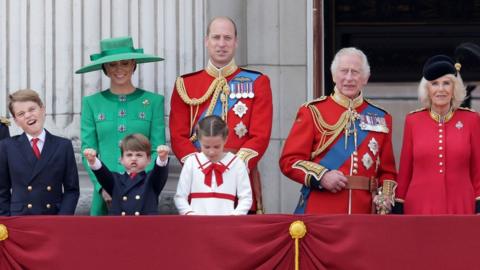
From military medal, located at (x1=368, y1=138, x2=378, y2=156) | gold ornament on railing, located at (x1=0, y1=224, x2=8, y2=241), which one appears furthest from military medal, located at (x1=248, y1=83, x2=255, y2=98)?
gold ornament on railing, located at (x1=0, y1=224, x2=8, y2=241)

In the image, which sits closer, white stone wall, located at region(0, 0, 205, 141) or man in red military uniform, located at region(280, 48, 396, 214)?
man in red military uniform, located at region(280, 48, 396, 214)

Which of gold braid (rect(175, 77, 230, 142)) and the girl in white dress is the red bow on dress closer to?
the girl in white dress

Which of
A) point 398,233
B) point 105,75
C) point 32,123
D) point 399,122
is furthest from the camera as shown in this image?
point 399,122

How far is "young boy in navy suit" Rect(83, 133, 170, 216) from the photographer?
10.8 meters

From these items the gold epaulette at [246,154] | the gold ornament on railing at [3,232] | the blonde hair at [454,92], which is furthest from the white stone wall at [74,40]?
the gold ornament on railing at [3,232]

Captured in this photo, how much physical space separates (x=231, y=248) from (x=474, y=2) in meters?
4.44

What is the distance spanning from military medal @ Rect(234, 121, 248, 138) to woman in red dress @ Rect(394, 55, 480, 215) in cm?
98

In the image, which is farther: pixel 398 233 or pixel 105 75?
pixel 105 75

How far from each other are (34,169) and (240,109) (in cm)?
135

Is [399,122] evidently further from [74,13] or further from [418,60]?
[74,13]

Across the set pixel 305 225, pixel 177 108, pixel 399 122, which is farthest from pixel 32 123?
pixel 399 122

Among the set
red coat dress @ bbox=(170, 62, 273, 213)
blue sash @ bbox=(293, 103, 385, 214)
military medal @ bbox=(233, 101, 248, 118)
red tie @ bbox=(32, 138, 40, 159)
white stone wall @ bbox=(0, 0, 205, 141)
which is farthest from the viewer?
white stone wall @ bbox=(0, 0, 205, 141)

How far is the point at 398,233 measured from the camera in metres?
10.1

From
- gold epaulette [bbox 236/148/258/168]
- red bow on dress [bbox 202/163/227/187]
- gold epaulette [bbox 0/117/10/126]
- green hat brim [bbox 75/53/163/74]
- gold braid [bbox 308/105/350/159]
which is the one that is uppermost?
green hat brim [bbox 75/53/163/74]
